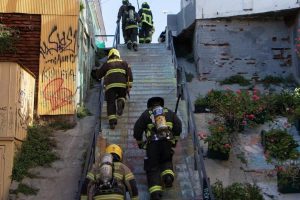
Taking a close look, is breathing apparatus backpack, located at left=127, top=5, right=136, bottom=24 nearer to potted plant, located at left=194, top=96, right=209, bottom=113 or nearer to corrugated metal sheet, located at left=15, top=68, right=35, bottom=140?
potted plant, located at left=194, top=96, right=209, bottom=113

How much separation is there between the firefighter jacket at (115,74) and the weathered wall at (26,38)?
78.8 inches

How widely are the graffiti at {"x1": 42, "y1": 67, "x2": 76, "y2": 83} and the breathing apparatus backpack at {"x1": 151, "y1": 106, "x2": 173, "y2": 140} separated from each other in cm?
419

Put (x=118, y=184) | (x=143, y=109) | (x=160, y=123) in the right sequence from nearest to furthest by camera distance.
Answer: (x=118, y=184) < (x=160, y=123) < (x=143, y=109)

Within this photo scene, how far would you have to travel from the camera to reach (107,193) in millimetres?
6855

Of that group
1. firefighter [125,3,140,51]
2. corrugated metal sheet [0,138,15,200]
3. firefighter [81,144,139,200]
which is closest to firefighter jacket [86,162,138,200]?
firefighter [81,144,139,200]

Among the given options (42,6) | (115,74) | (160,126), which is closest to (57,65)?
(42,6)

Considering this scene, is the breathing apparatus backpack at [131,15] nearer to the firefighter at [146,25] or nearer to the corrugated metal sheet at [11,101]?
the firefighter at [146,25]

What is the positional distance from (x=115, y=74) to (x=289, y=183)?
402 cm

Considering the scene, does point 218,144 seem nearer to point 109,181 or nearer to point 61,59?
point 109,181

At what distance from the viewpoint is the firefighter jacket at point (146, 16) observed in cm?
1756

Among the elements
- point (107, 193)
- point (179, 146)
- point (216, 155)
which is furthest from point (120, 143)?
point (107, 193)

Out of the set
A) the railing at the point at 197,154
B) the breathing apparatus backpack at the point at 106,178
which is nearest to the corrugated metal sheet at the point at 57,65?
the railing at the point at 197,154

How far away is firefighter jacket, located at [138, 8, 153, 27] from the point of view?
17.6 metres

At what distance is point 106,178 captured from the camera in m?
6.87
